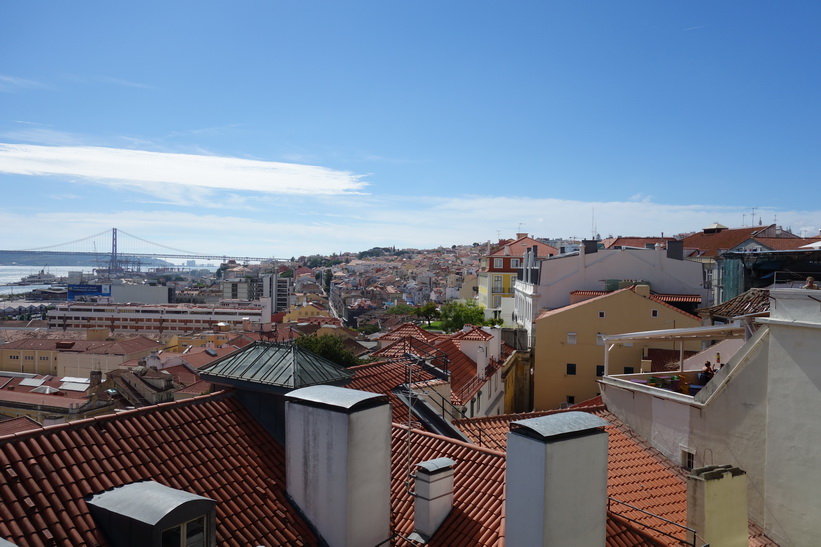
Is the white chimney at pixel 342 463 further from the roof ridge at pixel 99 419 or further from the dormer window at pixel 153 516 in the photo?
the roof ridge at pixel 99 419

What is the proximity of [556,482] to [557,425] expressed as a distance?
16.7 inches

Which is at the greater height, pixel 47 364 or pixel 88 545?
pixel 88 545

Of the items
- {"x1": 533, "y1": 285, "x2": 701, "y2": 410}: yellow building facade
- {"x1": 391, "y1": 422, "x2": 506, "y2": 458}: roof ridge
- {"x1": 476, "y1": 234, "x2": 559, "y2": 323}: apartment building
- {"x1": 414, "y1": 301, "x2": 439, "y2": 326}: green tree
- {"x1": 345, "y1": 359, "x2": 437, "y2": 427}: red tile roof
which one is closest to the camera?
{"x1": 391, "y1": 422, "x2": 506, "y2": 458}: roof ridge

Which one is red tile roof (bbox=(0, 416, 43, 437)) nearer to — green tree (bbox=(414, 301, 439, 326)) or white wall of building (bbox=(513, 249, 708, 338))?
white wall of building (bbox=(513, 249, 708, 338))

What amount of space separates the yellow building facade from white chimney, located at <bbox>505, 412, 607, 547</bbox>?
14.9m

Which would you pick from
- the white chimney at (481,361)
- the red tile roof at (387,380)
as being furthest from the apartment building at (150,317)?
the red tile roof at (387,380)

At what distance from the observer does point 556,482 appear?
450cm

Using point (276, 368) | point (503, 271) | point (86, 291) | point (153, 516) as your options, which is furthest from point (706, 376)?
point (86, 291)

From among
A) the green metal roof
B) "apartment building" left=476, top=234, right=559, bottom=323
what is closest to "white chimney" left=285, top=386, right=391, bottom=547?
the green metal roof

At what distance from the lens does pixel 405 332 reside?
747 inches

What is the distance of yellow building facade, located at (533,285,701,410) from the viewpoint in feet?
62.6

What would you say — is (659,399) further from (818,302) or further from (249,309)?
(249,309)

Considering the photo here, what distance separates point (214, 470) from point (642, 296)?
55.9 ft

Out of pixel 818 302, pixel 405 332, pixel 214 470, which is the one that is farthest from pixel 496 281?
pixel 214 470
